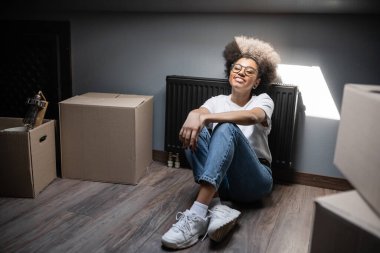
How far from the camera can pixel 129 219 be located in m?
1.41

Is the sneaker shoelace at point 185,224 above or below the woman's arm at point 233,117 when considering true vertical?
below

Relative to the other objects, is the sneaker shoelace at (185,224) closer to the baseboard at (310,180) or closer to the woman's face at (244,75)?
the woman's face at (244,75)

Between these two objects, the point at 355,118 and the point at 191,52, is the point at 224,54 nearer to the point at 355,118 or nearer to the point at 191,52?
the point at 191,52

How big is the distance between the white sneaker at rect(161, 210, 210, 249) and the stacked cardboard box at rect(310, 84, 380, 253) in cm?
59

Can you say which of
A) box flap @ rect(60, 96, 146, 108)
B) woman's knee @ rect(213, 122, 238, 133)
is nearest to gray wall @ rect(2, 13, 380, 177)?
box flap @ rect(60, 96, 146, 108)

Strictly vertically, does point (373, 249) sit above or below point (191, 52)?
below

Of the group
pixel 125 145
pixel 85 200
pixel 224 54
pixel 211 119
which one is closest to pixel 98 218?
pixel 85 200

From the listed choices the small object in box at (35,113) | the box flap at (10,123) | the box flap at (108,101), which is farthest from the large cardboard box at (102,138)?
the box flap at (10,123)

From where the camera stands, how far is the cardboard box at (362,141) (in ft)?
2.05

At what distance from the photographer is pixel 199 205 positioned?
1307mm

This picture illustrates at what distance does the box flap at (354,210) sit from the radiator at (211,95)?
103 cm

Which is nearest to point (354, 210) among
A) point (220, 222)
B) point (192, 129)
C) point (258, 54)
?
point (220, 222)

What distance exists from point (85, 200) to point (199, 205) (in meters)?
0.59

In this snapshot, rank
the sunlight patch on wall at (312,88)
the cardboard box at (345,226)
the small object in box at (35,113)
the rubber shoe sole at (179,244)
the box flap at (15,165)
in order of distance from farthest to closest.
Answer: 1. the sunlight patch on wall at (312,88)
2. the small object in box at (35,113)
3. the box flap at (15,165)
4. the rubber shoe sole at (179,244)
5. the cardboard box at (345,226)
